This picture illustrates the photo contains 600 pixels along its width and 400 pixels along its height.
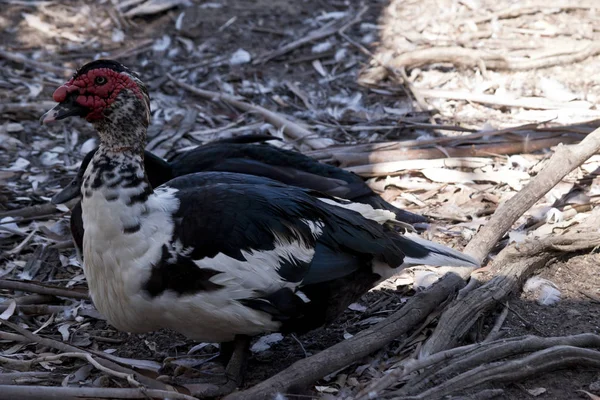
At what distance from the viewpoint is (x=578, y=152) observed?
457 cm

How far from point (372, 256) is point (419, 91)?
311 cm

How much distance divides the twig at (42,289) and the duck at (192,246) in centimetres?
82

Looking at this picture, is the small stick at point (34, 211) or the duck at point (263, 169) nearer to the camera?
the duck at point (263, 169)

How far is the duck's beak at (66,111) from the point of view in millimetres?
3377

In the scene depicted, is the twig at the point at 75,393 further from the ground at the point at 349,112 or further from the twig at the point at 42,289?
the twig at the point at 42,289

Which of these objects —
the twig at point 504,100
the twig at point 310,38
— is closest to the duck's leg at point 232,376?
the twig at point 504,100

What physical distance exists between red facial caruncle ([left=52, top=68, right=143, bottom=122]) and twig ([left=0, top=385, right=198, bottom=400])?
106 cm

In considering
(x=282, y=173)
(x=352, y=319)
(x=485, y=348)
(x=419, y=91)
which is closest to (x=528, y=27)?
(x=419, y=91)

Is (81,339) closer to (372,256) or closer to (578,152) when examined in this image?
(372,256)

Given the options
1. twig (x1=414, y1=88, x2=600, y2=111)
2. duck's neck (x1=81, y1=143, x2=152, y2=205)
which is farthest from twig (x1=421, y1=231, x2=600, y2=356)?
twig (x1=414, y1=88, x2=600, y2=111)

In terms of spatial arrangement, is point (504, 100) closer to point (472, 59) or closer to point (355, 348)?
point (472, 59)

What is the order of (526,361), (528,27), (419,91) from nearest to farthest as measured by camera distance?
(526,361) < (419,91) < (528,27)

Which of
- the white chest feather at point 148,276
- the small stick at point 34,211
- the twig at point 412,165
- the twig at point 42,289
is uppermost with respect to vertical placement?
the white chest feather at point 148,276

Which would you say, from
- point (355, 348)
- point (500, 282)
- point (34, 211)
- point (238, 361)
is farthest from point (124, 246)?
point (34, 211)
